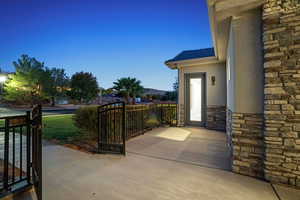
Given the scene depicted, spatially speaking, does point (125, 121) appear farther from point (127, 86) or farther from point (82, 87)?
point (82, 87)

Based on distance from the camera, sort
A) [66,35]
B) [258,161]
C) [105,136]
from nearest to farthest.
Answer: [258,161] → [105,136] → [66,35]

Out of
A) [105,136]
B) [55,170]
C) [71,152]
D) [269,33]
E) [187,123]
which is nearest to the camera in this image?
[269,33]

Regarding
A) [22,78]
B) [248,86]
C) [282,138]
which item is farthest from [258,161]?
[22,78]

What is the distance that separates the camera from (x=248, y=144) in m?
2.65

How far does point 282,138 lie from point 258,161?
58 cm

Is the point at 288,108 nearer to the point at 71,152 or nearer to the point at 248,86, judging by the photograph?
the point at 248,86

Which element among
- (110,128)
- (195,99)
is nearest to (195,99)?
(195,99)

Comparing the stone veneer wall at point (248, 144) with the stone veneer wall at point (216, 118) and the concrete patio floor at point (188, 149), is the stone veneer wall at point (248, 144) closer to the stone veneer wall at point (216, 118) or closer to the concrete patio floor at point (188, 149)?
the concrete patio floor at point (188, 149)

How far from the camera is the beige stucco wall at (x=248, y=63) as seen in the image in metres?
2.58

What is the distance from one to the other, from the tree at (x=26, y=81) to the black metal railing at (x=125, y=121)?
24194mm

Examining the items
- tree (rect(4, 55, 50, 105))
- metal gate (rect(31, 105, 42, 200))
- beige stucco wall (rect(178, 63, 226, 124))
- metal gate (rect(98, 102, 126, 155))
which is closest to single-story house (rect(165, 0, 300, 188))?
metal gate (rect(98, 102, 126, 155))

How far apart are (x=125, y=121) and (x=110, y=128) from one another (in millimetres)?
548

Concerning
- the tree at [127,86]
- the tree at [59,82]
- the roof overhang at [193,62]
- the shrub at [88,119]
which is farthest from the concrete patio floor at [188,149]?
the tree at [59,82]

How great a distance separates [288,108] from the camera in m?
2.28
